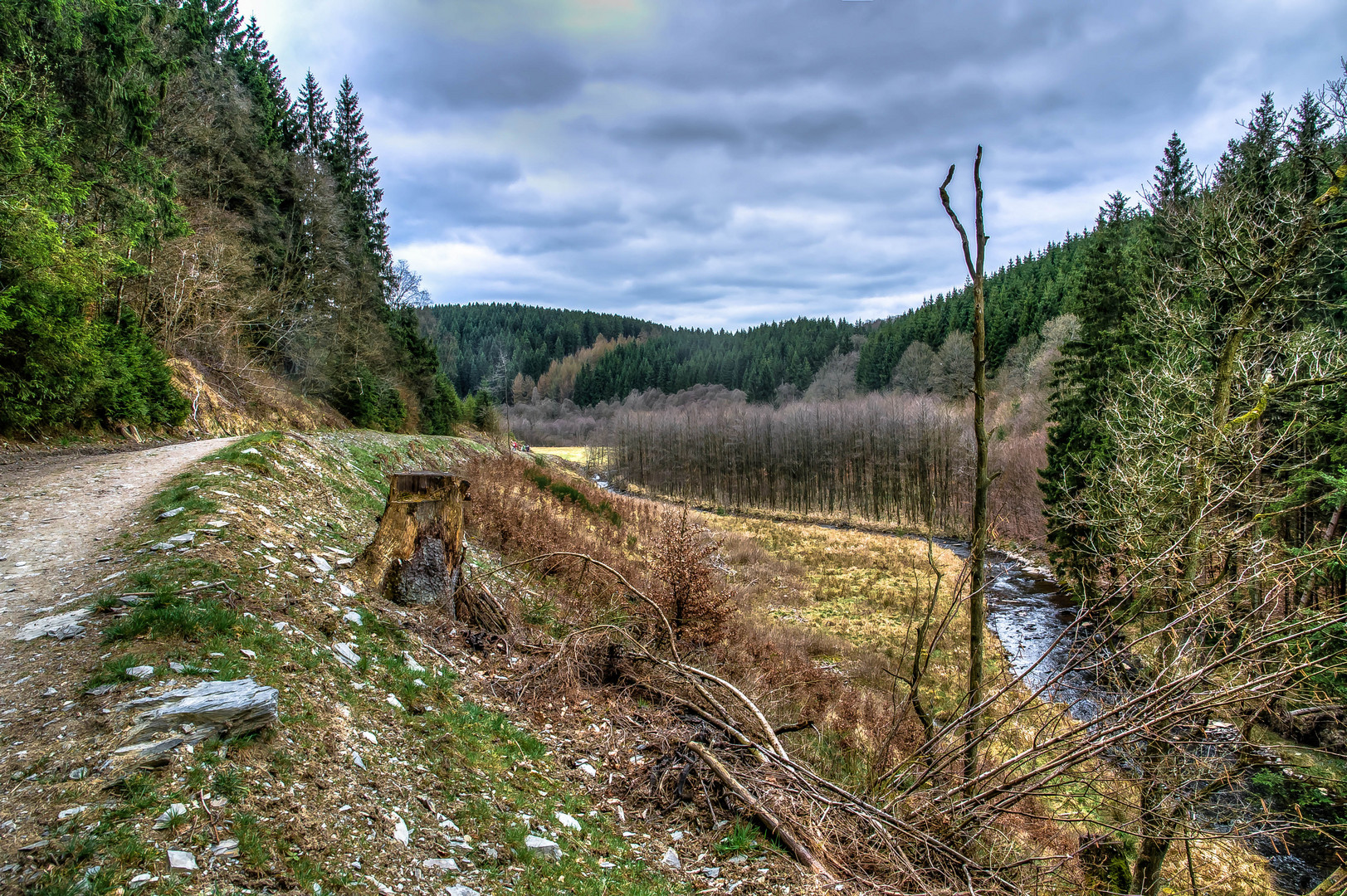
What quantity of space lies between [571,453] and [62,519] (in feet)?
284

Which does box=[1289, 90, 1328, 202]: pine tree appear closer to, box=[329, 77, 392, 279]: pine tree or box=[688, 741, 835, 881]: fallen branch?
box=[688, 741, 835, 881]: fallen branch

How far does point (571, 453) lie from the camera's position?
92750mm

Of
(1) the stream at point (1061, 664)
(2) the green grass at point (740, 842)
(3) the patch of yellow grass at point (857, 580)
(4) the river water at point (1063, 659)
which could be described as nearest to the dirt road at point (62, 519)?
(2) the green grass at point (740, 842)

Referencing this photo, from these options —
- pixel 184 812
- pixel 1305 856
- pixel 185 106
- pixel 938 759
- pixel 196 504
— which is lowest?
pixel 1305 856

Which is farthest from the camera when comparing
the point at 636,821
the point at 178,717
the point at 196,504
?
the point at 196,504

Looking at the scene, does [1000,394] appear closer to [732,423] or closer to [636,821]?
[732,423]

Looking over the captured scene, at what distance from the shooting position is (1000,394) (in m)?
58.9

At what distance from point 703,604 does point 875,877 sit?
16.9ft

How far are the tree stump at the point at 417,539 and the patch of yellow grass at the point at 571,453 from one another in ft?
242

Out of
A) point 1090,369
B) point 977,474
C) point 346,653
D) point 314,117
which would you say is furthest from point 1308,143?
point 314,117

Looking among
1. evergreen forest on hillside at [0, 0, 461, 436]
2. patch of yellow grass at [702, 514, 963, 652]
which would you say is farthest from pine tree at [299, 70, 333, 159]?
patch of yellow grass at [702, 514, 963, 652]

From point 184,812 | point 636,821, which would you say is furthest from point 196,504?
point 636,821

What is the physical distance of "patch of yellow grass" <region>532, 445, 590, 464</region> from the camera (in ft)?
276

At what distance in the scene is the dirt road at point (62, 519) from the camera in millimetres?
4668
